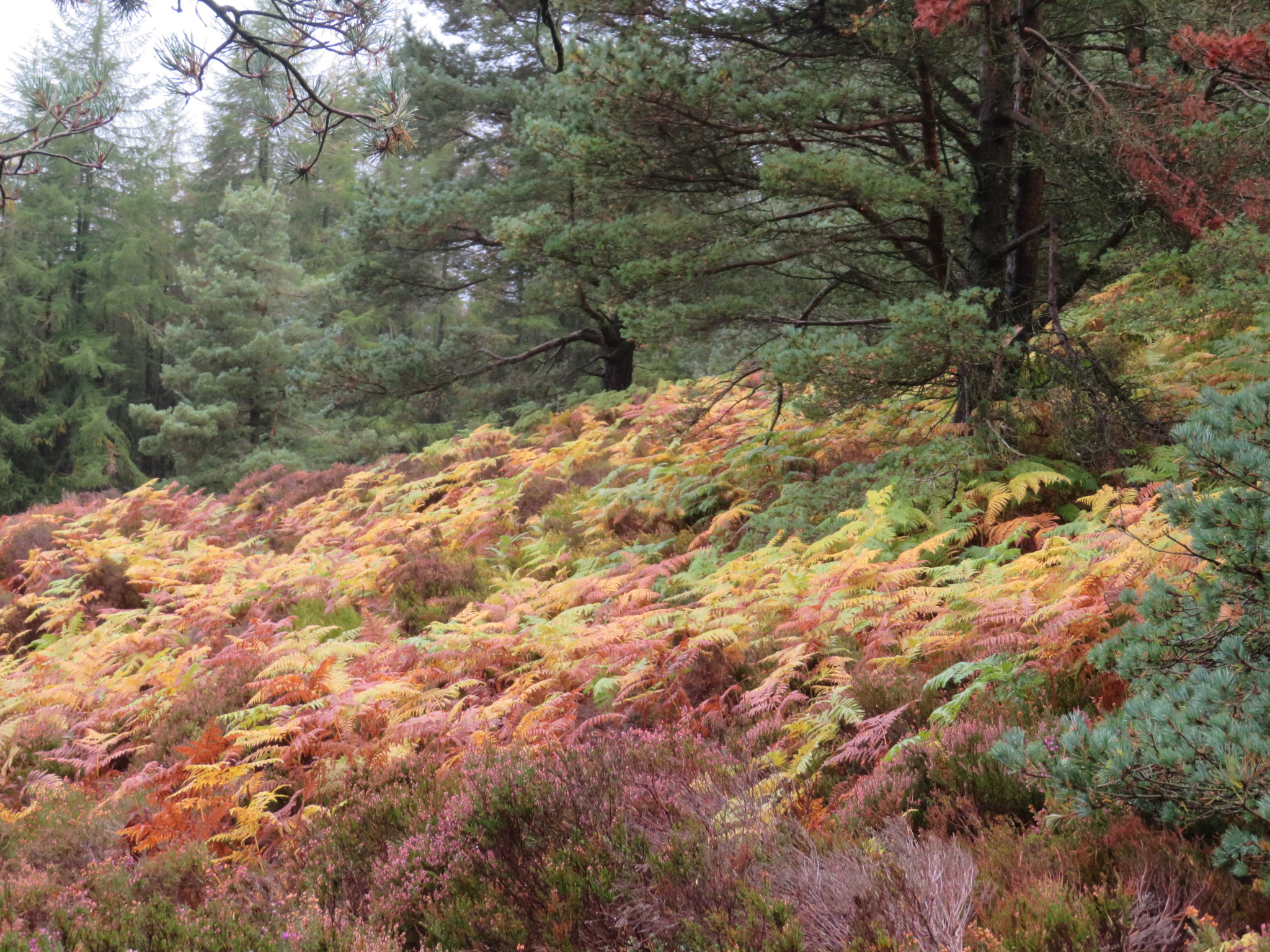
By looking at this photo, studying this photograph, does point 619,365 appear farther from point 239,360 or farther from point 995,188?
point 239,360

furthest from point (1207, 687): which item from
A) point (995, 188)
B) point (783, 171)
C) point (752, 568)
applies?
point (995, 188)

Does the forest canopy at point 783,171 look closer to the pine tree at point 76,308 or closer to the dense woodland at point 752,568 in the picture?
the dense woodland at point 752,568

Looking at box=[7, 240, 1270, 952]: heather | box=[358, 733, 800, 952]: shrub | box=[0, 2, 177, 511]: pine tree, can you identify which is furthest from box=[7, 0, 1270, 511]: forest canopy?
box=[0, 2, 177, 511]: pine tree

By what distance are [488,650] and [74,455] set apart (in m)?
24.3

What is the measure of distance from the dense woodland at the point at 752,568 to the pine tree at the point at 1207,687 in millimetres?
12

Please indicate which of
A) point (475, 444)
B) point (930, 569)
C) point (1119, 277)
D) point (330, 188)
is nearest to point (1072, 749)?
point (930, 569)

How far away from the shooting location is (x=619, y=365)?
15.4 metres

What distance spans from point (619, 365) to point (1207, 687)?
13531 mm

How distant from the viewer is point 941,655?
Result: 4254mm

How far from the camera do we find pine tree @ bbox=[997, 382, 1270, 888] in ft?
6.73

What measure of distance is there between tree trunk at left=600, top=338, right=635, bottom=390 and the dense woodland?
185 centimetres

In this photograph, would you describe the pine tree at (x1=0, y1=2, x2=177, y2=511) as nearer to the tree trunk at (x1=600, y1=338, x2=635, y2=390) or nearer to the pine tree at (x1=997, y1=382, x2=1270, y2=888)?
the tree trunk at (x1=600, y1=338, x2=635, y2=390)

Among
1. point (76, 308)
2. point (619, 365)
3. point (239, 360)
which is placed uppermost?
point (76, 308)

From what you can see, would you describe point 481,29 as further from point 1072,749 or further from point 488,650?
point 1072,749
